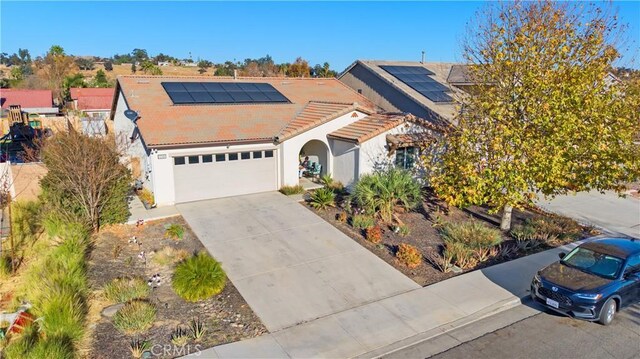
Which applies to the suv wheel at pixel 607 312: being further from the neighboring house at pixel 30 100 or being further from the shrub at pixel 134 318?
the neighboring house at pixel 30 100

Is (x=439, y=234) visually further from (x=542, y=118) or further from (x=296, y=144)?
(x=296, y=144)

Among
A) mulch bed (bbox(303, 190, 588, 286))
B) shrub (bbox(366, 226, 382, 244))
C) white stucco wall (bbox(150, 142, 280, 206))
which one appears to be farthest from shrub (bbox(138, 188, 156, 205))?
Answer: shrub (bbox(366, 226, 382, 244))

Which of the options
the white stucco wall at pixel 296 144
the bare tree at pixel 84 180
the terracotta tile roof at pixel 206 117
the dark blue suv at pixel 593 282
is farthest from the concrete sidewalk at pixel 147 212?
the dark blue suv at pixel 593 282

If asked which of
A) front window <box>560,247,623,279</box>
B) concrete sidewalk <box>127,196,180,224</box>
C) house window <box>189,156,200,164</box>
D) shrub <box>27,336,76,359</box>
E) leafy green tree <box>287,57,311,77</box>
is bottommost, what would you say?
shrub <box>27,336,76,359</box>

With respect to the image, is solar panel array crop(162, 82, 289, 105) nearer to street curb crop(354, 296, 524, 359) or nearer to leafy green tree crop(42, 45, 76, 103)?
street curb crop(354, 296, 524, 359)

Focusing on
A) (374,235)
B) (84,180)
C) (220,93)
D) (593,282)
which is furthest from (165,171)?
(593,282)
